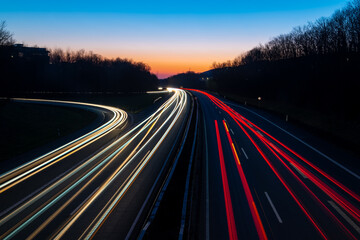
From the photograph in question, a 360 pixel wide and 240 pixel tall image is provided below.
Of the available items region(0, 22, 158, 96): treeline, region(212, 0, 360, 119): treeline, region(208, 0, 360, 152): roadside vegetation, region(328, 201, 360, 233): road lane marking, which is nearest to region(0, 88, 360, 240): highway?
region(328, 201, 360, 233): road lane marking

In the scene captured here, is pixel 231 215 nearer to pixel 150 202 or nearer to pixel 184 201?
pixel 184 201

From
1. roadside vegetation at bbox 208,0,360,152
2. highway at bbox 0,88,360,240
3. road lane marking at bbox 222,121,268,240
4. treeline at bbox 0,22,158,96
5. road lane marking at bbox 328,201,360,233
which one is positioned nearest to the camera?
road lane marking at bbox 222,121,268,240

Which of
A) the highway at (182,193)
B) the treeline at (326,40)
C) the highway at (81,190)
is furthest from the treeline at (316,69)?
the highway at (81,190)

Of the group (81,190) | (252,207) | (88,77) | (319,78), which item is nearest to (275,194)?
(252,207)

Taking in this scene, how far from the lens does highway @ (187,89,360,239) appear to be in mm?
9367

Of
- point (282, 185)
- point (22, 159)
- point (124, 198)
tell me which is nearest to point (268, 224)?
point (282, 185)

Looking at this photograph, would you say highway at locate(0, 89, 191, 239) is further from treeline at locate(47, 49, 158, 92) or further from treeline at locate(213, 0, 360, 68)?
treeline at locate(47, 49, 158, 92)

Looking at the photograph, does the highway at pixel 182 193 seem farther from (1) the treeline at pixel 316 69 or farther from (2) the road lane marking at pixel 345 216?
(1) the treeline at pixel 316 69

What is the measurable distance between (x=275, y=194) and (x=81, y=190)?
35.7 ft

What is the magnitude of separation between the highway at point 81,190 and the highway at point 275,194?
11.8 ft

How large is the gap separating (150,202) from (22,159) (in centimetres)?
1258

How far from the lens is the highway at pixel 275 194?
937 cm

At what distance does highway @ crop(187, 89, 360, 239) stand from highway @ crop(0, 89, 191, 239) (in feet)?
11.8

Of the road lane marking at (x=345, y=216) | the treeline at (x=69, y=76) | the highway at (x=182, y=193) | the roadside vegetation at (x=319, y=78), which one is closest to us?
the highway at (x=182, y=193)
